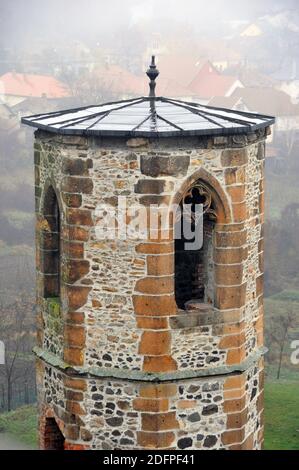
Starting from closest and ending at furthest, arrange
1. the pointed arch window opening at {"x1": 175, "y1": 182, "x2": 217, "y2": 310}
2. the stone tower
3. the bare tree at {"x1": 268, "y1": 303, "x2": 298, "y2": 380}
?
the stone tower → the pointed arch window opening at {"x1": 175, "y1": 182, "x2": 217, "y2": 310} → the bare tree at {"x1": 268, "y1": 303, "x2": 298, "y2": 380}

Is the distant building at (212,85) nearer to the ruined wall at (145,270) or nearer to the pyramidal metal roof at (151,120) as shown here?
the pyramidal metal roof at (151,120)

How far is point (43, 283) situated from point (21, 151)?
38.5m

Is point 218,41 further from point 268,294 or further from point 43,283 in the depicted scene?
point 43,283

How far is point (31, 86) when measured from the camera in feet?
170

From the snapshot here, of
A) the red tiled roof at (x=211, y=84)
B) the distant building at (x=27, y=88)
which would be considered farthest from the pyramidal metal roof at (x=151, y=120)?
the red tiled roof at (x=211, y=84)

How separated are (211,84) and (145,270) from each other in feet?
142

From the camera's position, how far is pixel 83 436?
1056 cm

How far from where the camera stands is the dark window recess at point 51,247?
10938mm

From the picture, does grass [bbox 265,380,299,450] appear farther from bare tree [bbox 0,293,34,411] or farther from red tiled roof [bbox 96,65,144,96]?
red tiled roof [bbox 96,65,144,96]

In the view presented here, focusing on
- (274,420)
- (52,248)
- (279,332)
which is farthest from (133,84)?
(52,248)

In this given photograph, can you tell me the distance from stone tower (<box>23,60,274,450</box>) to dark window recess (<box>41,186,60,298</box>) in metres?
0.05

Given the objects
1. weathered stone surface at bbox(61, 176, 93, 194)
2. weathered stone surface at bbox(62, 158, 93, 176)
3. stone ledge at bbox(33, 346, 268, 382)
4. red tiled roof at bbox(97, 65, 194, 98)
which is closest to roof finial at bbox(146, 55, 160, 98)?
weathered stone surface at bbox(62, 158, 93, 176)

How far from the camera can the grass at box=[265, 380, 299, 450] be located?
19.6 m

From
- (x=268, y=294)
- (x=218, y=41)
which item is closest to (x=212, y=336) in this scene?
(x=268, y=294)
